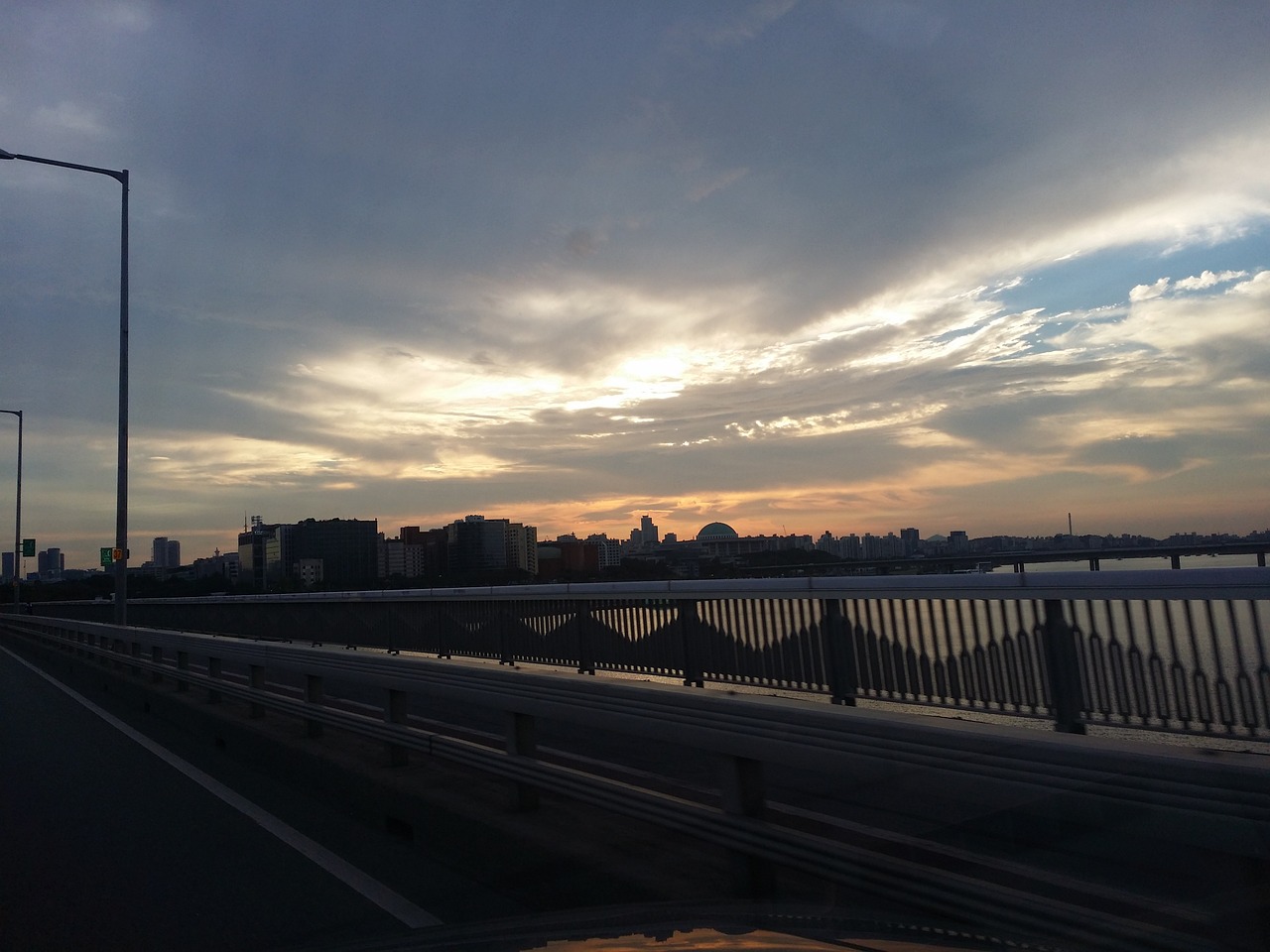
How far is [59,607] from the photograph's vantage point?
52.8 m

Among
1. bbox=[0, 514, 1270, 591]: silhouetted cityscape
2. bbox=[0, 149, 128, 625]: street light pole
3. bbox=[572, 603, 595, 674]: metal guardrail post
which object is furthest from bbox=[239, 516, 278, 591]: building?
bbox=[572, 603, 595, 674]: metal guardrail post

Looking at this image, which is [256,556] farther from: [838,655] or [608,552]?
[838,655]

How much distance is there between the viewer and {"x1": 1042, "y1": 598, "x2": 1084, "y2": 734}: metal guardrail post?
7042mm

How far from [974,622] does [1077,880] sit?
4.43 m

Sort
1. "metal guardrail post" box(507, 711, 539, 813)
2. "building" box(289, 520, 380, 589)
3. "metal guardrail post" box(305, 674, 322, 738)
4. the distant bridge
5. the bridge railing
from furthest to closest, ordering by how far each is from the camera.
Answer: "building" box(289, 520, 380, 589) → "metal guardrail post" box(305, 674, 322, 738) → "metal guardrail post" box(507, 711, 539, 813) → the bridge railing → the distant bridge

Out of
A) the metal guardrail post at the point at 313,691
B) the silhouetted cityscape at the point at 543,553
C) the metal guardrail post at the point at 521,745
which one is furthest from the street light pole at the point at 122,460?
the metal guardrail post at the point at 521,745

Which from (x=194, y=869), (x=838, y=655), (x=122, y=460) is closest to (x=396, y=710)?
(x=194, y=869)

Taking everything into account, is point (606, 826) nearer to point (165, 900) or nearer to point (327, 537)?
point (165, 900)

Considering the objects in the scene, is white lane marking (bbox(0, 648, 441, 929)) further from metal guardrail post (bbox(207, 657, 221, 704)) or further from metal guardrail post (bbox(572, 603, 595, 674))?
metal guardrail post (bbox(572, 603, 595, 674))

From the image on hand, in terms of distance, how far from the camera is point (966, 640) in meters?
8.09

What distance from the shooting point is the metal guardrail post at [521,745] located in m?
6.61

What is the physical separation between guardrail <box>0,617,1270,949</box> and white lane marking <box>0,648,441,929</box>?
3.41ft

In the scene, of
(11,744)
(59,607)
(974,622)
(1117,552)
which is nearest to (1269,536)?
(1117,552)

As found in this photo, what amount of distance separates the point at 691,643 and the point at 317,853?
572 cm
